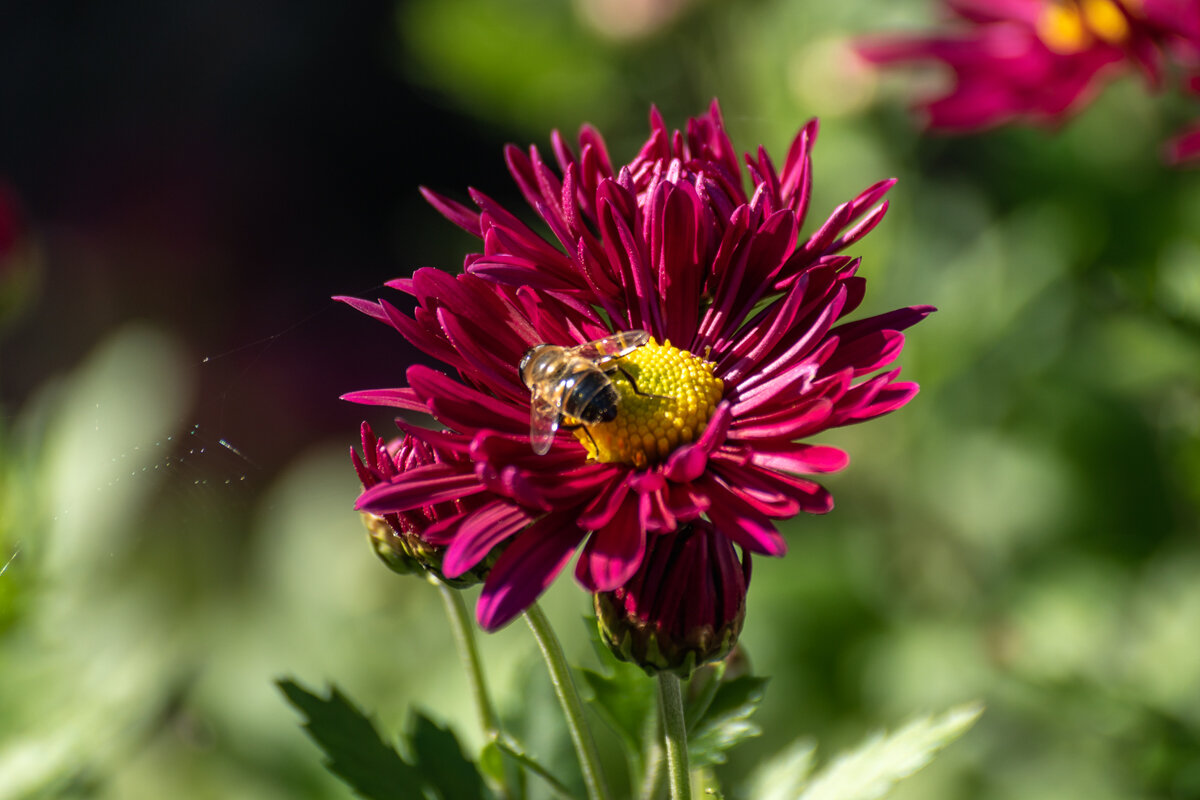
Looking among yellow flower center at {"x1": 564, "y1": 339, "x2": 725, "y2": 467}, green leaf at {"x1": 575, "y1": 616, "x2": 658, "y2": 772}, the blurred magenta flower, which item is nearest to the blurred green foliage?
the blurred magenta flower

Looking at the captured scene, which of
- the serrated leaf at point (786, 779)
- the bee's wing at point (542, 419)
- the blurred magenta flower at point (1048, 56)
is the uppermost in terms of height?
the blurred magenta flower at point (1048, 56)

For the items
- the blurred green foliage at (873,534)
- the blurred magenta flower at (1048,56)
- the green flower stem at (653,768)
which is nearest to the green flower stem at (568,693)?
the green flower stem at (653,768)

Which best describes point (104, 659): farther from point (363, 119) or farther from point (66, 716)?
point (363, 119)

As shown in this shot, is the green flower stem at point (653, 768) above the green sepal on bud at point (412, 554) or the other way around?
the other way around

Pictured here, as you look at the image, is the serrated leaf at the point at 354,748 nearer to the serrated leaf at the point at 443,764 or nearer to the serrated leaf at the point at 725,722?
the serrated leaf at the point at 443,764

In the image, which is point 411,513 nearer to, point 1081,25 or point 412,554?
point 412,554

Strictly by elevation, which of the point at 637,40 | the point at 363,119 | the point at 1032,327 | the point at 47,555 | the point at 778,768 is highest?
the point at 363,119

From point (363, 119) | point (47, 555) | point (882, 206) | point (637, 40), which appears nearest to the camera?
point (882, 206)

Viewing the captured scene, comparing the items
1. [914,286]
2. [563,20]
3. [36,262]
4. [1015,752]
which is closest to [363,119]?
[563,20]
